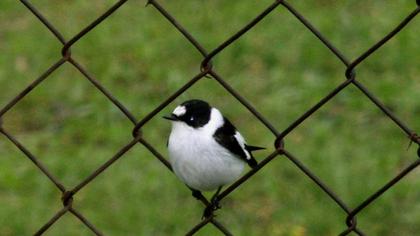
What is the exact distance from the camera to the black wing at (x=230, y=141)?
310 centimetres

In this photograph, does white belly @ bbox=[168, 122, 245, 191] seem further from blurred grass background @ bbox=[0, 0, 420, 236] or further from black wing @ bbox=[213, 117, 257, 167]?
blurred grass background @ bbox=[0, 0, 420, 236]

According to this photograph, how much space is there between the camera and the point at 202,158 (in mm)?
3084

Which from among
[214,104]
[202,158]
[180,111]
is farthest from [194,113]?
[214,104]

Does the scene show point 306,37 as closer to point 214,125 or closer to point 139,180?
point 139,180

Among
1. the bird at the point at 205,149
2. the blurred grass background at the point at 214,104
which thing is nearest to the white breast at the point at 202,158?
the bird at the point at 205,149

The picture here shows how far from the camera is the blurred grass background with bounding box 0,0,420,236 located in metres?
5.25

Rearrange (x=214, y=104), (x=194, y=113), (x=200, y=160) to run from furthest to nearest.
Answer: (x=214, y=104), (x=194, y=113), (x=200, y=160)

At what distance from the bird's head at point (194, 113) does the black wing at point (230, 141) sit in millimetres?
54

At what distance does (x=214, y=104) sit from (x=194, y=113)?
116 inches

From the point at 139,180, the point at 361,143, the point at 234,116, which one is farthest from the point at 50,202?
the point at 361,143

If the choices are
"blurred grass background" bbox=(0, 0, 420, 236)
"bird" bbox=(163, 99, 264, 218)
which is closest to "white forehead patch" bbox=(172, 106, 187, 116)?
"bird" bbox=(163, 99, 264, 218)

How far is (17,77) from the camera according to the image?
6477 millimetres

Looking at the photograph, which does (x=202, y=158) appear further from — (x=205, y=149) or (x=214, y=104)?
(x=214, y=104)

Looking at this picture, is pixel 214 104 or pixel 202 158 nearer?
pixel 202 158
